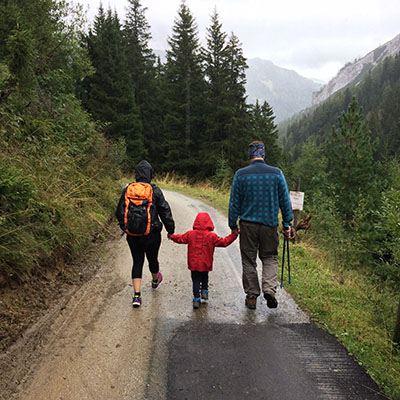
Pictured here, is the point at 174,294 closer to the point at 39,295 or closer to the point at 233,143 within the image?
the point at 39,295

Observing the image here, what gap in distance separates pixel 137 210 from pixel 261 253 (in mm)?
1850

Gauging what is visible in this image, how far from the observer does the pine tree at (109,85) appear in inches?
889

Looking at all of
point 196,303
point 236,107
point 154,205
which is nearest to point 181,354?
point 196,303

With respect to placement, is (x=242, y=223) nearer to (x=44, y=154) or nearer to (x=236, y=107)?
(x=44, y=154)

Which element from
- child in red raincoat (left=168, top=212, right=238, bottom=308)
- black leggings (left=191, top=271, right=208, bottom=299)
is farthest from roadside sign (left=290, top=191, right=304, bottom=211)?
black leggings (left=191, top=271, right=208, bottom=299)

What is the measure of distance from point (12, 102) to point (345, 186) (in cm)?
1890

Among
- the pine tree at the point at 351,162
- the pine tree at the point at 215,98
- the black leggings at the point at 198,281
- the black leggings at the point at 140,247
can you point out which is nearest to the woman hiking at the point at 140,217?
the black leggings at the point at 140,247

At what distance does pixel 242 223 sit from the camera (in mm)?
4156

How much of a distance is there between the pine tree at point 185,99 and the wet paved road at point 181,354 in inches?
862

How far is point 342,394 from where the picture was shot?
261cm

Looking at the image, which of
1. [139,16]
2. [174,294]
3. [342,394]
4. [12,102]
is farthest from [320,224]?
[139,16]

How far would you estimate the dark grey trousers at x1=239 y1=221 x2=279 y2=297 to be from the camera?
13.3ft

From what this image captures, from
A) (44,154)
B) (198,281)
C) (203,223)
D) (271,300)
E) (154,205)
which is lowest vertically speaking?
(271,300)

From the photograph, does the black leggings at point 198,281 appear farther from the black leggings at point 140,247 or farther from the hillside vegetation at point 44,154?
the hillside vegetation at point 44,154
